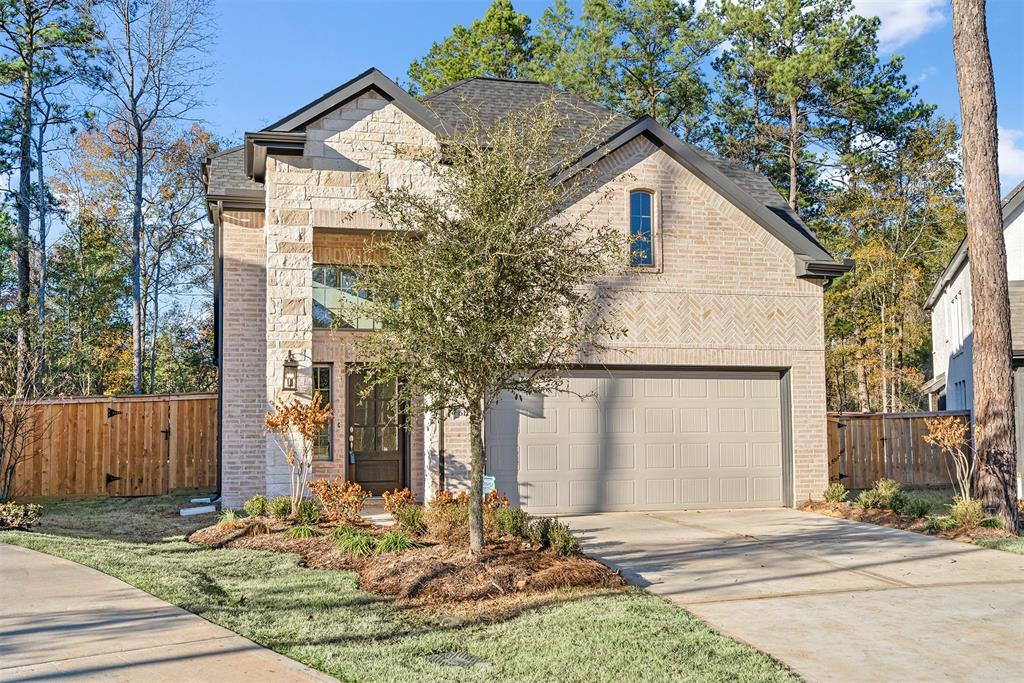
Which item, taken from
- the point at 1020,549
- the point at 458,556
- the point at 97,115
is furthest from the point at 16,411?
the point at 97,115

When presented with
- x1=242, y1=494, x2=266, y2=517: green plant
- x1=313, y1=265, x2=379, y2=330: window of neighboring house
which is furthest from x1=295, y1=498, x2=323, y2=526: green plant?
x1=313, y1=265, x2=379, y2=330: window of neighboring house

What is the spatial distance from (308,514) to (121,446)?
7.61 meters

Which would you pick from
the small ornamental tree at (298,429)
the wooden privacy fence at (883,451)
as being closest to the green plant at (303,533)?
the small ornamental tree at (298,429)

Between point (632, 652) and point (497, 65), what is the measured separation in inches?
1270

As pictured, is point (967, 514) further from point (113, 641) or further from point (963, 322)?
point (963, 322)

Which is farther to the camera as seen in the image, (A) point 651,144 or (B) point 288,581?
(A) point 651,144

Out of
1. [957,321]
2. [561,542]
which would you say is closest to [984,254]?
[561,542]

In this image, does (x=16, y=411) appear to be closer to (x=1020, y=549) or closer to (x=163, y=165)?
(x=1020, y=549)

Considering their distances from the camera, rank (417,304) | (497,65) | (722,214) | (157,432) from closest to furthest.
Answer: (417,304) → (722,214) → (157,432) → (497,65)

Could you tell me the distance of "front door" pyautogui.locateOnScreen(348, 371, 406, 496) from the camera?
50.2 feet

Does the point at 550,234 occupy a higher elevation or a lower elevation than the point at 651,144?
lower

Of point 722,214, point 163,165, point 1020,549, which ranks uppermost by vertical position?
point 163,165

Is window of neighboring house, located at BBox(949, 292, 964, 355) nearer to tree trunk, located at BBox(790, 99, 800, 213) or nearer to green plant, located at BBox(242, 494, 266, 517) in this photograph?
tree trunk, located at BBox(790, 99, 800, 213)

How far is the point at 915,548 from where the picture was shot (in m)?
11.0
